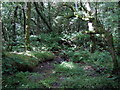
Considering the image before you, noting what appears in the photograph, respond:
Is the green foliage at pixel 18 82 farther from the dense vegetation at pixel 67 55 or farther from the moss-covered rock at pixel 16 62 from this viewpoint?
the moss-covered rock at pixel 16 62

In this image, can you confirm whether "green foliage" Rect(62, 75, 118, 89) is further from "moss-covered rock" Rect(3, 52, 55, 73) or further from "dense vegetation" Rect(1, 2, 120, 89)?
"moss-covered rock" Rect(3, 52, 55, 73)

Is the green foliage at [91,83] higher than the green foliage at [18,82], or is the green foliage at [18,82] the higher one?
the green foliage at [18,82]

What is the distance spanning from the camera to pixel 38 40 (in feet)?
48.5

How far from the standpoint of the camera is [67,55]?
35.9 feet

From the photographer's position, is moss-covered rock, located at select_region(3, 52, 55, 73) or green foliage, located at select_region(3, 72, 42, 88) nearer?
green foliage, located at select_region(3, 72, 42, 88)

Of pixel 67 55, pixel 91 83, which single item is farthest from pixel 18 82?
pixel 67 55

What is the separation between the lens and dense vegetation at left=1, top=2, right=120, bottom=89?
5.06m

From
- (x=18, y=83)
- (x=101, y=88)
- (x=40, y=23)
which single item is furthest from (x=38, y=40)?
(x=101, y=88)

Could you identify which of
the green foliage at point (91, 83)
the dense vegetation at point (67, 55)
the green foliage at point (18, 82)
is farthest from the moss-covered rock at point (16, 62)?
the green foliage at point (91, 83)

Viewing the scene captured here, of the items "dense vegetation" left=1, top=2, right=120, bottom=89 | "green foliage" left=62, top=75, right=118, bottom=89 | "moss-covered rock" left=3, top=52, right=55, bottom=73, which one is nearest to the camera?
"green foliage" left=62, top=75, right=118, bottom=89

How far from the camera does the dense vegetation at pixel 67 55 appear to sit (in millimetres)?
5059

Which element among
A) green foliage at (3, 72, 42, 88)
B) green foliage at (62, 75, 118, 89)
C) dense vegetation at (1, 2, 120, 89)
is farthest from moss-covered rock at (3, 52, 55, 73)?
green foliage at (62, 75, 118, 89)

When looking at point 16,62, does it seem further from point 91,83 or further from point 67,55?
point 67,55

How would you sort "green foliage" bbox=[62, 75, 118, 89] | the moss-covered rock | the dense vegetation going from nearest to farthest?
1. "green foliage" bbox=[62, 75, 118, 89]
2. the dense vegetation
3. the moss-covered rock
